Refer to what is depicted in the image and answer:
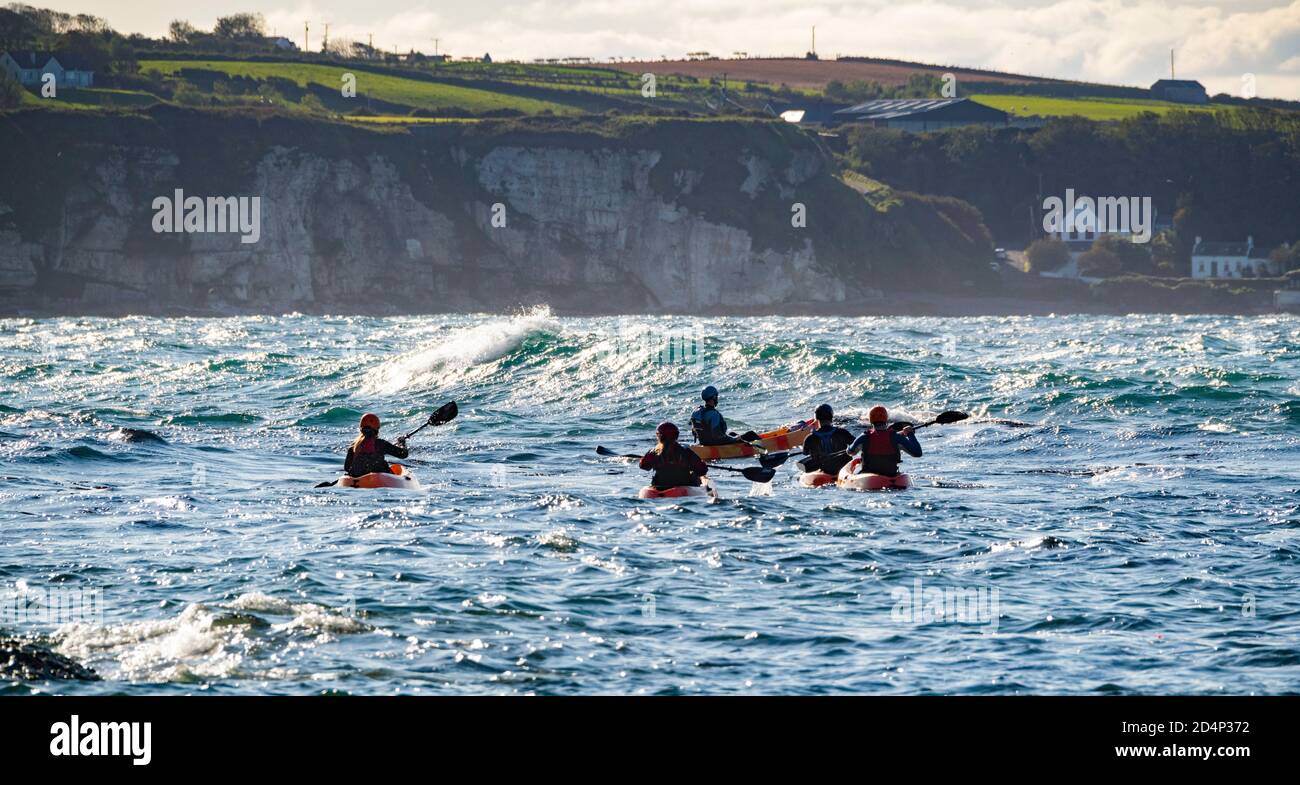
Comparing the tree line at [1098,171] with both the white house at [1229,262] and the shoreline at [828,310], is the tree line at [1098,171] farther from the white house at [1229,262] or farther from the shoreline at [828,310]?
the shoreline at [828,310]

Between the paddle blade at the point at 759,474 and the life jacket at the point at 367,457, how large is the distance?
555 centimetres

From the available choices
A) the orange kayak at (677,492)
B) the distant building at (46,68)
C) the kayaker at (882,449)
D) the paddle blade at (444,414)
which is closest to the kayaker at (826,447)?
the kayaker at (882,449)

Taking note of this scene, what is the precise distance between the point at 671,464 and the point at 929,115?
11840cm

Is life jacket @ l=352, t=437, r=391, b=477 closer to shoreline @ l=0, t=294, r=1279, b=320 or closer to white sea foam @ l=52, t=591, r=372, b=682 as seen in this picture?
white sea foam @ l=52, t=591, r=372, b=682

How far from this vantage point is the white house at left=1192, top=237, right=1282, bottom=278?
11688 centimetres

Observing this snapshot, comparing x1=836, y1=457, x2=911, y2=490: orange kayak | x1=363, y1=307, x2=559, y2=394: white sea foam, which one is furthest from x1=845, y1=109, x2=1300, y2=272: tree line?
x1=836, y1=457, x2=911, y2=490: orange kayak

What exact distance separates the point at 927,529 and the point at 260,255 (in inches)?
3195

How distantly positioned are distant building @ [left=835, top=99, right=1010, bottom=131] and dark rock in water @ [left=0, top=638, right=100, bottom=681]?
421ft

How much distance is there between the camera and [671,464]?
2214cm

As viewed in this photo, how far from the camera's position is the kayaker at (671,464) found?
22031 mm

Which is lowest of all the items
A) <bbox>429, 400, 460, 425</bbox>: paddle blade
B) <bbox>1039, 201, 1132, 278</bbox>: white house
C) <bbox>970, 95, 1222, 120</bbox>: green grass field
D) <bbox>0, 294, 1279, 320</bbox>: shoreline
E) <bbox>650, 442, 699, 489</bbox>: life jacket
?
<bbox>650, 442, 699, 489</bbox>: life jacket

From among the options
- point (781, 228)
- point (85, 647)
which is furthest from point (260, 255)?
point (85, 647)

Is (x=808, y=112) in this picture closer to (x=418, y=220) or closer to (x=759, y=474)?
(x=418, y=220)
